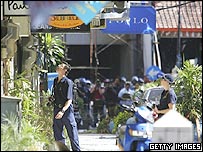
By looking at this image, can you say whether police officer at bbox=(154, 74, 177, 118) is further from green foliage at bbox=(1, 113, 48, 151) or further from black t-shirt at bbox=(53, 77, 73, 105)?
green foliage at bbox=(1, 113, 48, 151)

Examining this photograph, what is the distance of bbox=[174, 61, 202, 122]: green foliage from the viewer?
13.9m

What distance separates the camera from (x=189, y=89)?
1420 cm

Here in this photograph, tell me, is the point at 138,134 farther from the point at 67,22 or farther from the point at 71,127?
the point at 67,22

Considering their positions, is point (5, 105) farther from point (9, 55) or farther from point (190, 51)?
point (190, 51)

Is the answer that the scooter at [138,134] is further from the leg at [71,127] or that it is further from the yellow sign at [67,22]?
the yellow sign at [67,22]

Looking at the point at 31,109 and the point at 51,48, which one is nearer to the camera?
the point at 31,109

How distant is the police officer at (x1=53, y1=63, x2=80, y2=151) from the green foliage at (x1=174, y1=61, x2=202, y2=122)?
316cm

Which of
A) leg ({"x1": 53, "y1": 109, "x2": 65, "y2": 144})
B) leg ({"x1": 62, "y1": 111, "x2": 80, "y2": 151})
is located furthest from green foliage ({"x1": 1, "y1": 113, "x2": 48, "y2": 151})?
leg ({"x1": 53, "y1": 109, "x2": 65, "y2": 144})

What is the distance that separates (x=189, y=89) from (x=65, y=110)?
12.8ft

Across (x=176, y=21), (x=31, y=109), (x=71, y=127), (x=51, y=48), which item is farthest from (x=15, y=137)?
(x=176, y=21)

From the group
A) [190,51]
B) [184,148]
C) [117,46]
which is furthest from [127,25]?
[117,46]

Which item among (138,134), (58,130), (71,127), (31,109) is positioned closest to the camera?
(138,134)

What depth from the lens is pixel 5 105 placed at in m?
8.55

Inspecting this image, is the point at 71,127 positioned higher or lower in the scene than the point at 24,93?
lower
